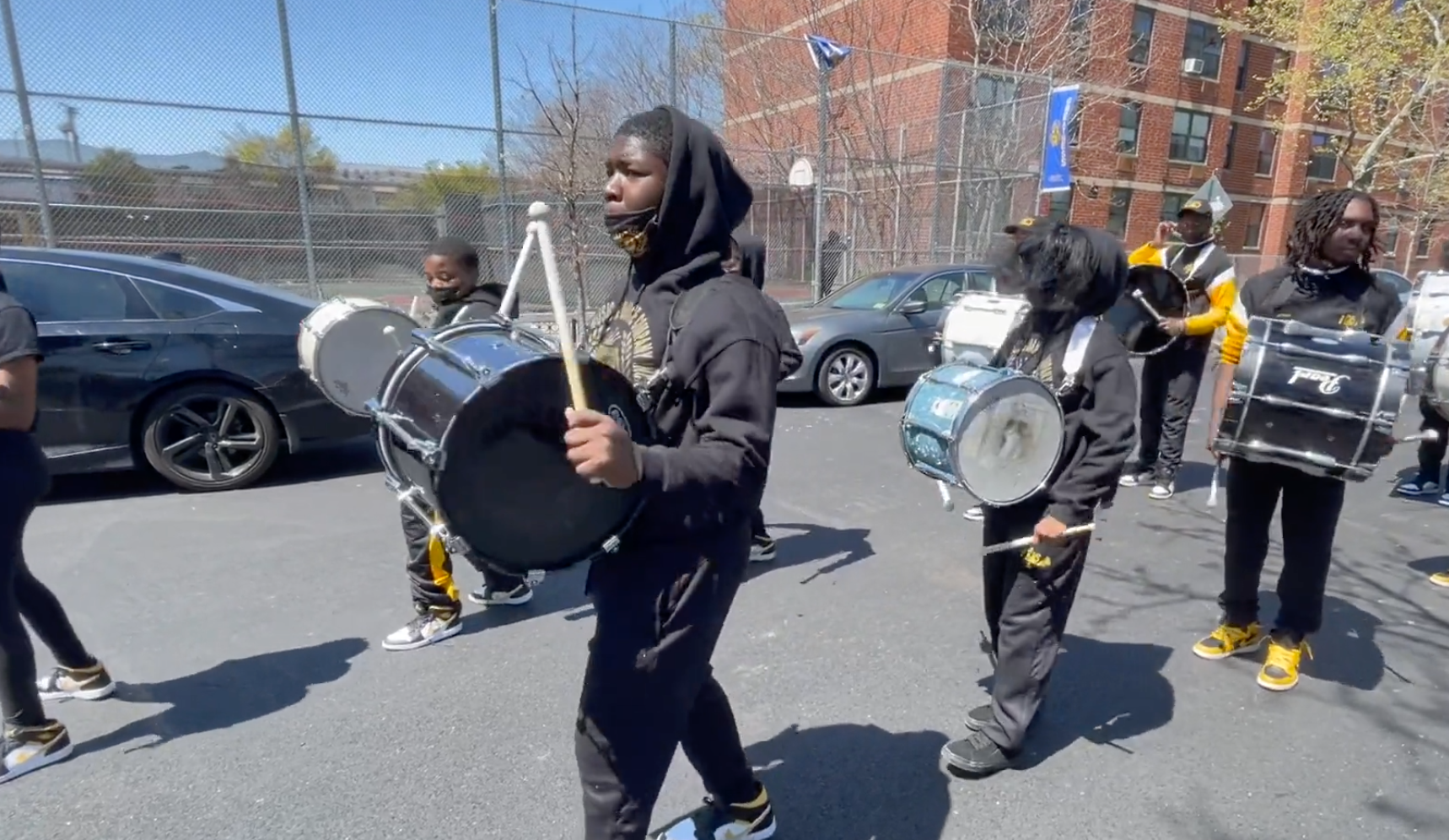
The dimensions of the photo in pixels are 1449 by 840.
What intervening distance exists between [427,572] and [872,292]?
7.31m

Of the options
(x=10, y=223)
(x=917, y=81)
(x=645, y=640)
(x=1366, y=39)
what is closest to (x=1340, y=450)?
(x=645, y=640)

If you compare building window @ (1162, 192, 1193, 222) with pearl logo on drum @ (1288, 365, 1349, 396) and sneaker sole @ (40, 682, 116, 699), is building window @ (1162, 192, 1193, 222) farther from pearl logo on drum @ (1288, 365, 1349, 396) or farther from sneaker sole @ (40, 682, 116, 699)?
sneaker sole @ (40, 682, 116, 699)

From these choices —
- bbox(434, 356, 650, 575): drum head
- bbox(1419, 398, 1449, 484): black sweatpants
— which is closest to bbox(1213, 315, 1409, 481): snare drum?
bbox(434, 356, 650, 575): drum head

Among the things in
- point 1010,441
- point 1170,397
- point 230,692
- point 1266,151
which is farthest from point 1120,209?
point 230,692

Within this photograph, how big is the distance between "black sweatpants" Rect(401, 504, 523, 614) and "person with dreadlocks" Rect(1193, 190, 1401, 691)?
3183 millimetres

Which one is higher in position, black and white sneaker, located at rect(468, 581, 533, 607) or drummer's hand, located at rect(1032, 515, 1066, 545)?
drummer's hand, located at rect(1032, 515, 1066, 545)

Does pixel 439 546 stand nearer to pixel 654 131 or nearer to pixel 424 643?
pixel 424 643

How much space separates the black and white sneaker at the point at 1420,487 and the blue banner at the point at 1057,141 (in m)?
9.90

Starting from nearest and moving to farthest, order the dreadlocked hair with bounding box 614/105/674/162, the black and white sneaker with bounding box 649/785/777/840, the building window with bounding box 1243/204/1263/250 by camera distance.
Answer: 1. the dreadlocked hair with bounding box 614/105/674/162
2. the black and white sneaker with bounding box 649/785/777/840
3. the building window with bounding box 1243/204/1263/250

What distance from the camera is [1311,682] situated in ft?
11.3

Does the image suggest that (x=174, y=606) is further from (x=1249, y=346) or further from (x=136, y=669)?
(x=1249, y=346)

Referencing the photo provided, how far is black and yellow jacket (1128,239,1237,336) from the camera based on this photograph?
5625mm

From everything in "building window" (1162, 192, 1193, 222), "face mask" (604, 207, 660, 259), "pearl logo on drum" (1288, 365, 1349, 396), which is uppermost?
"building window" (1162, 192, 1193, 222)

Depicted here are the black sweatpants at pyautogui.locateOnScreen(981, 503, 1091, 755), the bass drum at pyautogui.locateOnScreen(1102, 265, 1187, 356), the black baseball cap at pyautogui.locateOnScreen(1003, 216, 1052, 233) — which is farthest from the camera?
the bass drum at pyautogui.locateOnScreen(1102, 265, 1187, 356)
